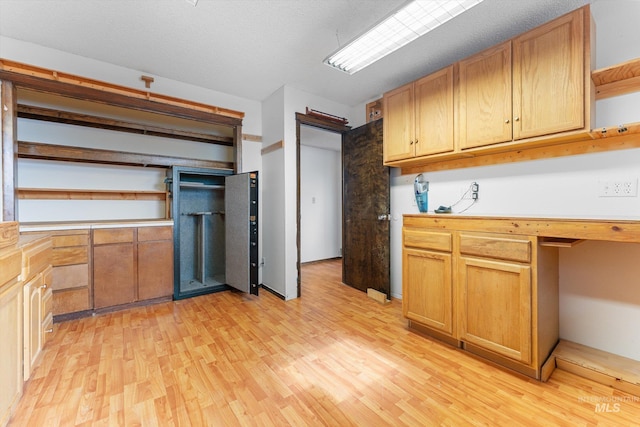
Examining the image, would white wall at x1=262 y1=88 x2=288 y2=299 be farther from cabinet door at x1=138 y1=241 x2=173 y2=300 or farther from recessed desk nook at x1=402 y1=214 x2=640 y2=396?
recessed desk nook at x1=402 y1=214 x2=640 y2=396

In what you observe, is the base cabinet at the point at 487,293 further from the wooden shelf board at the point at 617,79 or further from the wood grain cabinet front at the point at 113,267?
the wood grain cabinet front at the point at 113,267

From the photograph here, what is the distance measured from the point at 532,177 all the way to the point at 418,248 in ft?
3.55

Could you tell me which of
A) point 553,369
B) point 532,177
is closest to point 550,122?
point 532,177

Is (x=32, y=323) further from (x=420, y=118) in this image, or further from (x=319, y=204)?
(x=319, y=204)

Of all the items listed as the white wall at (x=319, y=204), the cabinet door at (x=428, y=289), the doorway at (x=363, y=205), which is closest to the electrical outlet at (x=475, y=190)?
the cabinet door at (x=428, y=289)

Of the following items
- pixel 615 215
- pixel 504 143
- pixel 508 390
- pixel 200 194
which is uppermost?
pixel 504 143

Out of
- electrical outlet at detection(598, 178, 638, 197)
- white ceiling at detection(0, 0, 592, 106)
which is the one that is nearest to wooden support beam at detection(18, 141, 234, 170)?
white ceiling at detection(0, 0, 592, 106)

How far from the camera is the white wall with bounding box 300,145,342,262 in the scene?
5.21 m

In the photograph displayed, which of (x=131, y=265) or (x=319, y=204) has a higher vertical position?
(x=319, y=204)

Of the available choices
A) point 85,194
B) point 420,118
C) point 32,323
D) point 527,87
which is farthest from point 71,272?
point 527,87

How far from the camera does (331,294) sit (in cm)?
338

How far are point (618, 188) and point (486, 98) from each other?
1.08 m

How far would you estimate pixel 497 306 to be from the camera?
1815mm

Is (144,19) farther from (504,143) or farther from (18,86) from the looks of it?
(504,143)
